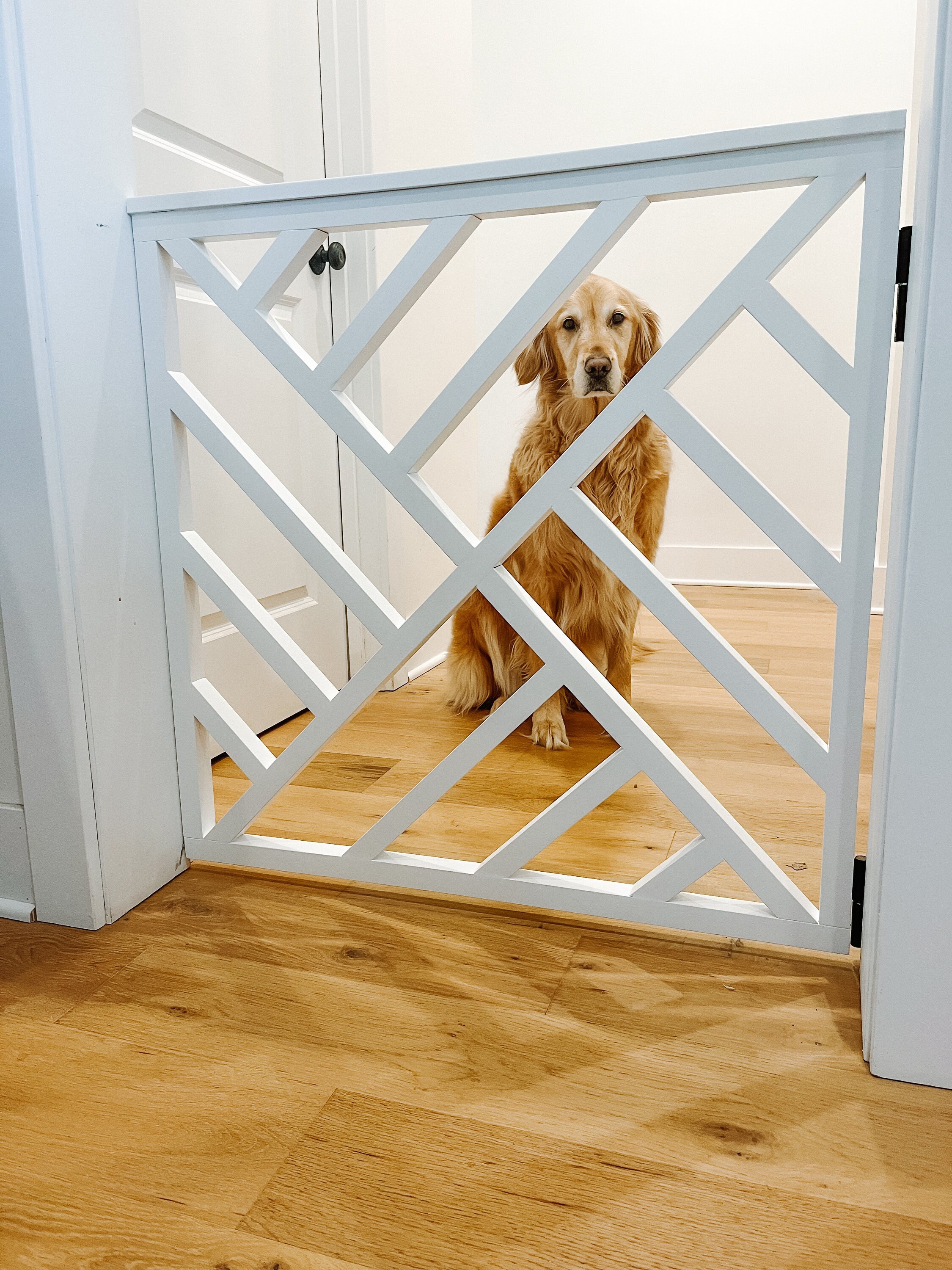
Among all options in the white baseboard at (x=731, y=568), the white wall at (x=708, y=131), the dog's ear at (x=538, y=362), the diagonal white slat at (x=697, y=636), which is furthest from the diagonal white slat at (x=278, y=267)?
the white baseboard at (x=731, y=568)

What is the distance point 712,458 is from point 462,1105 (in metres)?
0.65

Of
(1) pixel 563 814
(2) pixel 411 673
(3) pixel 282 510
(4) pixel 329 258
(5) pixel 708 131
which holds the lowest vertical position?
(2) pixel 411 673

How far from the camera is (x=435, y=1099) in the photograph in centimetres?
75

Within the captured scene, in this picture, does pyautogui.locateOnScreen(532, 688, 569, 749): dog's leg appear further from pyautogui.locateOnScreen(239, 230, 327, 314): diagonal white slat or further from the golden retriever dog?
pyautogui.locateOnScreen(239, 230, 327, 314): diagonal white slat

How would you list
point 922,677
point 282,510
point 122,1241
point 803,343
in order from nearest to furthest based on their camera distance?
point 122,1241, point 922,677, point 803,343, point 282,510

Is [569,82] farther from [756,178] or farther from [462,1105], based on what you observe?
[462,1105]

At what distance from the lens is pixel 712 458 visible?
2.93 feet

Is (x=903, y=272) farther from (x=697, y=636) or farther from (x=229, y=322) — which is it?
(x=229, y=322)

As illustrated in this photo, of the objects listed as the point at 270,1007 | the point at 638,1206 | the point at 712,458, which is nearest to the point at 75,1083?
the point at 270,1007

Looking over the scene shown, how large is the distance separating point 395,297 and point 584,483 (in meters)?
0.88

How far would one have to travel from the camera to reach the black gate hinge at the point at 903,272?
79 cm

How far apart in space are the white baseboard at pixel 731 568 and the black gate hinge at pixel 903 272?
8.26 ft

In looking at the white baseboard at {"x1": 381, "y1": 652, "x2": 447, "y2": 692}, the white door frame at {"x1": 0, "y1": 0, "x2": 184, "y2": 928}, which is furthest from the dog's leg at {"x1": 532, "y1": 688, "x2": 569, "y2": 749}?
the white door frame at {"x1": 0, "y1": 0, "x2": 184, "y2": 928}

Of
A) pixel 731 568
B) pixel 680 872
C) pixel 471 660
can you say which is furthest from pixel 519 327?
pixel 731 568
